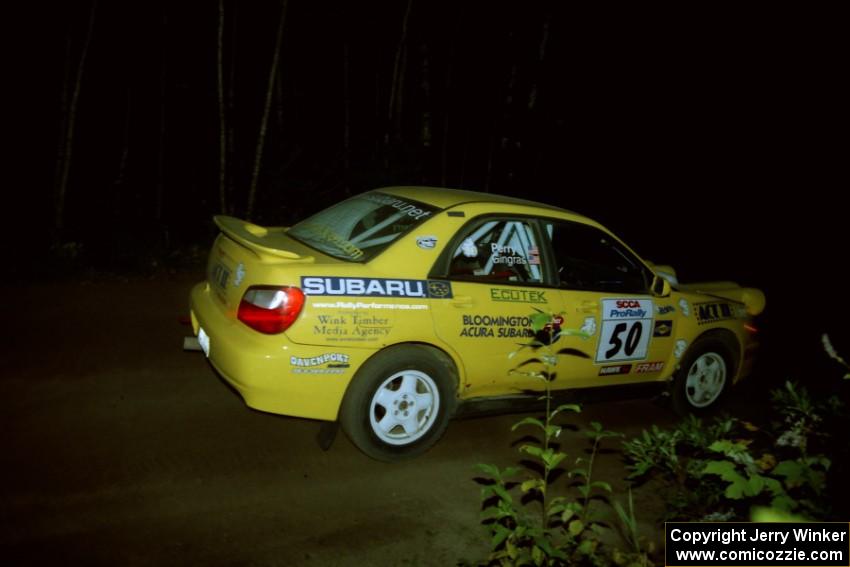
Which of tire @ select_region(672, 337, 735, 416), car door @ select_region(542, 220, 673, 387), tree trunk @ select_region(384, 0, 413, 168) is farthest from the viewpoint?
tree trunk @ select_region(384, 0, 413, 168)

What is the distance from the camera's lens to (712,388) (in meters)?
5.65

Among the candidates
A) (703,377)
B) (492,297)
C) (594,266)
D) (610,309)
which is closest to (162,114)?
(594,266)

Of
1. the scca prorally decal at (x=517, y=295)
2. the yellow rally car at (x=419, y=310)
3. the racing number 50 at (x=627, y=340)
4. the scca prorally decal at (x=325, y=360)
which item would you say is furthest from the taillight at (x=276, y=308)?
the racing number 50 at (x=627, y=340)

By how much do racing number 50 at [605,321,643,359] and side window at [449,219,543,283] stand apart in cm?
79

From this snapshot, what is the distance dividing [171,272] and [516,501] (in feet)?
23.6

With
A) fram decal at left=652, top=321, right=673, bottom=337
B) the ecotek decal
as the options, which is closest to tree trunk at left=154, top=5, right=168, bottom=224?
the ecotek decal

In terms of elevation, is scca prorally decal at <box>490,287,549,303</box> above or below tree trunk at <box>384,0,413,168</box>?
below

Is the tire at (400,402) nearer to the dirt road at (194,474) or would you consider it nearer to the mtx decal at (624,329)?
the dirt road at (194,474)

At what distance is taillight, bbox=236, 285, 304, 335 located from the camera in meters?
3.74

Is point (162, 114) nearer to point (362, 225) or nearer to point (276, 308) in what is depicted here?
point (362, 225)

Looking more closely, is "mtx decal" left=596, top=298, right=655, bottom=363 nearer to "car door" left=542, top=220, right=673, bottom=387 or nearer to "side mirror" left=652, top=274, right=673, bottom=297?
"car door" left=542, top=220, right=673, bottom=387

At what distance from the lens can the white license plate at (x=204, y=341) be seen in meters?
4.19

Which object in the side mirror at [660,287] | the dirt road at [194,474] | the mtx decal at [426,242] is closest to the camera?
the dirt road at [194,474]

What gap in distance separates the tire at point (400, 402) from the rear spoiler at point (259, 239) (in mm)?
834
